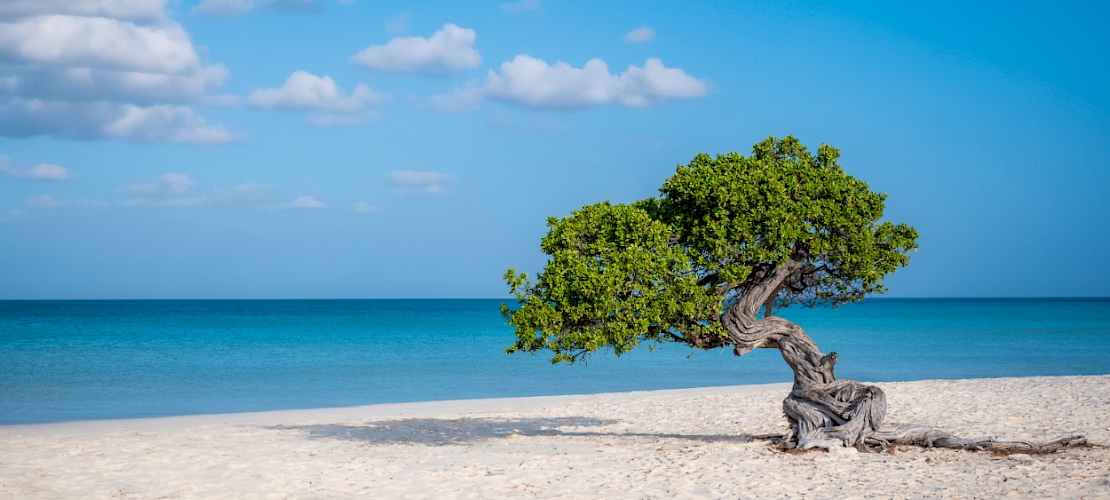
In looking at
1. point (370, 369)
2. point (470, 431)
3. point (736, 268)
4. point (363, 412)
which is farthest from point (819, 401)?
point (370, 369)

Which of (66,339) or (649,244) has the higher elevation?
(649,244)

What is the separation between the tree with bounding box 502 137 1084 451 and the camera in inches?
452

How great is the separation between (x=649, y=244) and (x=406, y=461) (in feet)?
15.3

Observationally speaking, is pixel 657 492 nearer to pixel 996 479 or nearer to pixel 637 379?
pixel 996 479

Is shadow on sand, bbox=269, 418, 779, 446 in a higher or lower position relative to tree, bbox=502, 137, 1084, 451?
lower

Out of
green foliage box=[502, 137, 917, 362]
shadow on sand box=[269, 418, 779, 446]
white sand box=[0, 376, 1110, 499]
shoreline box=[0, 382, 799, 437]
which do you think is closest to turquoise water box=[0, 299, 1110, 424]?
shoreline box=[0, 382, 799, 437]

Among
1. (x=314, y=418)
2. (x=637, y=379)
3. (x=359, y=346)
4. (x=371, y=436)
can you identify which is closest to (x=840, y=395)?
(x=371, y=436)

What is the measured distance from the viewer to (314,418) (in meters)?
18.4

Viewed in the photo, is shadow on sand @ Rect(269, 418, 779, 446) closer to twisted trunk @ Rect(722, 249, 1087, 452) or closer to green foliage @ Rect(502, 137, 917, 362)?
twisted trunk @ Rect(722, 249, 1087, 452)

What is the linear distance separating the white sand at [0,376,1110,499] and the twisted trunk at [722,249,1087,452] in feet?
1.02

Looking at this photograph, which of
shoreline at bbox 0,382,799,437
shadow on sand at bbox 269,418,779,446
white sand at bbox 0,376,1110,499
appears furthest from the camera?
shoreline at bbox 0,382,799,437

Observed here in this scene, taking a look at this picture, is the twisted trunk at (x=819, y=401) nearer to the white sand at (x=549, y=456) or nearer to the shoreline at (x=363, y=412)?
the white sand at (x=549, y=456)

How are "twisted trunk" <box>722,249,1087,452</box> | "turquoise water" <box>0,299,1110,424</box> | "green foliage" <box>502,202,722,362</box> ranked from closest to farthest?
"green foliage" <box>502,202,722,362</box>
"twisted trunk" <box>722,249,1087,452</box>
"turquoise water" <box>0,299,1110,424</box>

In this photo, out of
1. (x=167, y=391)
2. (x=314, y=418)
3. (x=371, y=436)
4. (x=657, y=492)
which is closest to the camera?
(x=657, y=492)
